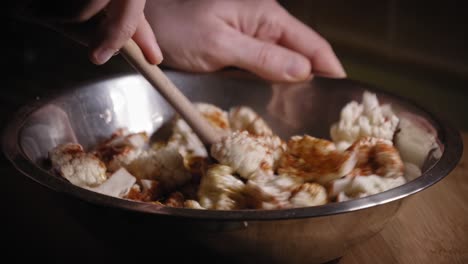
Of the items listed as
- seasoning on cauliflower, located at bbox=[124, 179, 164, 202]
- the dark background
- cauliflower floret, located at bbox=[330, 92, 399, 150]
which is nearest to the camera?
seasoning on cauliflower, located at bbox=[124, 179, 164, 202]

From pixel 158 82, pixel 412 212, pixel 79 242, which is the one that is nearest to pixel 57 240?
pixel 79 242

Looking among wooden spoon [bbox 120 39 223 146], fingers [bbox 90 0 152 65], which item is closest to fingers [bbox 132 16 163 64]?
wooden spoon [bbox 120 39 223 146]

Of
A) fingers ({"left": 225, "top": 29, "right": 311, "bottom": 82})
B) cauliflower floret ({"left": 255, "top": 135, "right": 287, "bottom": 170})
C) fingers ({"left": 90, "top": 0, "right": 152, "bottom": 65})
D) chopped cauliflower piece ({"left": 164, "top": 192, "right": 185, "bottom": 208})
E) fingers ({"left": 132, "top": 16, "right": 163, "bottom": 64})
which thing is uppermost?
fingers ({"left": 90, "top": 0, "right": 152, "bottom": 65})

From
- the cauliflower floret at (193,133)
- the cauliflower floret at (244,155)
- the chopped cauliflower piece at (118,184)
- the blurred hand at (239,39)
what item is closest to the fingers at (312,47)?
the blurred hand at (239,39)

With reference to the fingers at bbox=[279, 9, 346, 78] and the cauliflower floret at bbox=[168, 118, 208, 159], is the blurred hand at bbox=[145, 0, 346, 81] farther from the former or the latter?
the cauliflower floret at bbox=[168, 118, 208, 159]

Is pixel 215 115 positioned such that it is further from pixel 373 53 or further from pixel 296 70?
pixel 373 53

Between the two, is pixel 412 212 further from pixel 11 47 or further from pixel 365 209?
pixel 11 47
